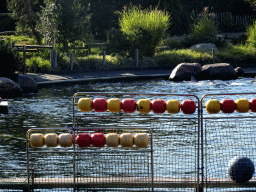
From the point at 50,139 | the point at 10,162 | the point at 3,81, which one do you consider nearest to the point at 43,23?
the point at 3,81

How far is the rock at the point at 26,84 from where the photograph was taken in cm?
2145

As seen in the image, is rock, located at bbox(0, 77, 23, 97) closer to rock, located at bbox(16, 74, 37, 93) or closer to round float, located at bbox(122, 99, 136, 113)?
rock, located at bbox(16, 74, 37, 93)

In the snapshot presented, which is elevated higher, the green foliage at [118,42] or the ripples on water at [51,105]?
the green foliage at [118,42]

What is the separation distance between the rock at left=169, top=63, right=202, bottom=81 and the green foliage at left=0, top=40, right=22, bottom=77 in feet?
26.2

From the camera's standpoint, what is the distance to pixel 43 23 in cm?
2917

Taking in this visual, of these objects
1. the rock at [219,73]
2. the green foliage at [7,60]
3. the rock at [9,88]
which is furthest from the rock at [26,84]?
the rock at [219,73]

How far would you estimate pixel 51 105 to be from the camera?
58.9 feet

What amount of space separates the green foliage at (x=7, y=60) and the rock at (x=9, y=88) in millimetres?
1450

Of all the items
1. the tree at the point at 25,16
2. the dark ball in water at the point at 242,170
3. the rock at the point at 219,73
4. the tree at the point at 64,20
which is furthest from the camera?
the tree at the point at 25,16

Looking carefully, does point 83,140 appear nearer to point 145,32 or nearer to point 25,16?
point 145,32

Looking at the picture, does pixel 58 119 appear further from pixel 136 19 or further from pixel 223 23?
pixel 223 23

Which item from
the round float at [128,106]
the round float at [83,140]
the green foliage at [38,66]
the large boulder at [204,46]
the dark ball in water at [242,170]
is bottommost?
the dark ball in water at [242,170]

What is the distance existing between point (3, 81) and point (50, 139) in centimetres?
1414

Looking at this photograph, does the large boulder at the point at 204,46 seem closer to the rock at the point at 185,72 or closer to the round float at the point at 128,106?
the rock at the point at 185,72
